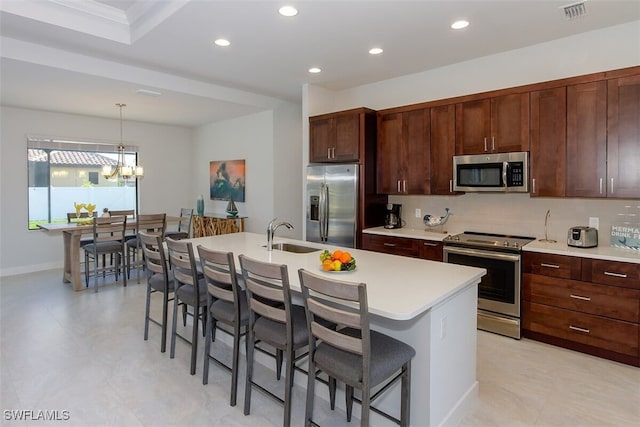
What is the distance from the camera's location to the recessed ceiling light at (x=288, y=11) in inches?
118

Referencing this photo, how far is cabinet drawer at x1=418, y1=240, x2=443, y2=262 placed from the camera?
4.04 metres

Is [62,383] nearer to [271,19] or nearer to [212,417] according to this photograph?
[212,417]

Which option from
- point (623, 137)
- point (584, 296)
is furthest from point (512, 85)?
point (584, 296)

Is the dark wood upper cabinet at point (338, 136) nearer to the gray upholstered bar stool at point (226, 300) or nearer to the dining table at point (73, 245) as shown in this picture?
the gray upholstered bar stool at point (226, 300)

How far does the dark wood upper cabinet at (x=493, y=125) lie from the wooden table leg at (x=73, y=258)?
5151 mm

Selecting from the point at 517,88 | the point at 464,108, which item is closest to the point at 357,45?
the point at 464,108

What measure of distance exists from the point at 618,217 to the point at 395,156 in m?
2.31

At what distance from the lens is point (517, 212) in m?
4.06

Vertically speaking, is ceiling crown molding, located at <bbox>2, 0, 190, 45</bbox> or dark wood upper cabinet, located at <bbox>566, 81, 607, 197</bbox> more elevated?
ceiling crown molding, located at <bbox>2, 0, 190, 45</bbox>

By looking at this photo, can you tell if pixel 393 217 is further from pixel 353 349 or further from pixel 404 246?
pixel 353 349

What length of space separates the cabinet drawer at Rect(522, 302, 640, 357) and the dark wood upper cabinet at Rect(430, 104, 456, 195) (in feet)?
4.97

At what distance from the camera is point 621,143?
316 cm

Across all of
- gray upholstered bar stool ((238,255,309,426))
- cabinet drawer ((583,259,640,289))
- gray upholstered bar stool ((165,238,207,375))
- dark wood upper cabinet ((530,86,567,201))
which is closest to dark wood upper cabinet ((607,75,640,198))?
dark wood upper cabinet ((530,86,567,201))

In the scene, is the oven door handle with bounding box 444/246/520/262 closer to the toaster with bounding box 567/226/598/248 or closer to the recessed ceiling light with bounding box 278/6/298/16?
the toaster with bounding box 567/226/598/248
